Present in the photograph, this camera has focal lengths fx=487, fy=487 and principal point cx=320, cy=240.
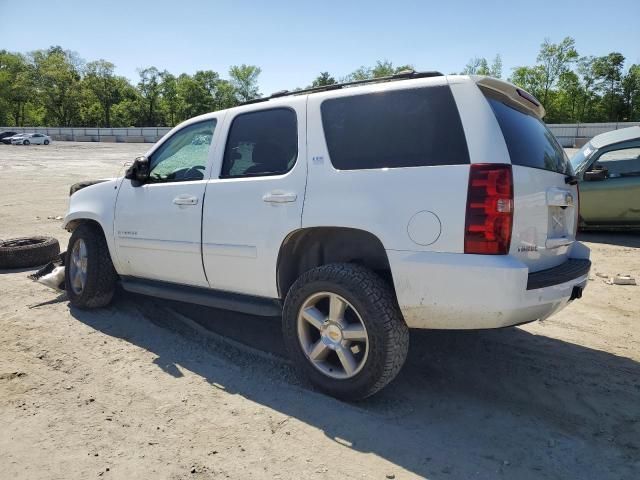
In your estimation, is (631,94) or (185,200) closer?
(185,200)

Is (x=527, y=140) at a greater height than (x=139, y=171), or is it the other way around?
(x=527, y=140)

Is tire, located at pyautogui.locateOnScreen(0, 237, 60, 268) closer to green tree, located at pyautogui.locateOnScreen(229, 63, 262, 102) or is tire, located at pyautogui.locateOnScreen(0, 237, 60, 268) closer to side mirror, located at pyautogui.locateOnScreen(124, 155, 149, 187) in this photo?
side mirror, located at pyautogui.locateOnScreen(124, 155, 149, 187)

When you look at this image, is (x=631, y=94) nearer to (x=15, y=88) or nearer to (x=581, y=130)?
(x=581, y=130)

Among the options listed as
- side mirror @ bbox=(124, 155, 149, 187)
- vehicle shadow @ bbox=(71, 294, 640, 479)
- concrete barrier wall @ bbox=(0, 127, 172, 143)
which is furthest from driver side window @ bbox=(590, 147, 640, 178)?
concrete barrier wall @ bbox=(0, 127, 172, 143)

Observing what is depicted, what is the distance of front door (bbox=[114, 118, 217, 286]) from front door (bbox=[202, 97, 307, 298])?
175mm

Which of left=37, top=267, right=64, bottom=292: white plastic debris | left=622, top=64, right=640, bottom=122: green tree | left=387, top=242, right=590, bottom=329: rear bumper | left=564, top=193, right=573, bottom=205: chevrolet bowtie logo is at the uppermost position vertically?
left=622, top=64, right=640, bottom=122: green tree

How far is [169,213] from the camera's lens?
4.05m

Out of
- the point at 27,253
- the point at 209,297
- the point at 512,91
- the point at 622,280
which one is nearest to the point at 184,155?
the point at 209,297

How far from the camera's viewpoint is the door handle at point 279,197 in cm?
328

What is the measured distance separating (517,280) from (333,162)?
4.40 ft

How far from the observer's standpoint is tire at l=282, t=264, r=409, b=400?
2961 millimetres

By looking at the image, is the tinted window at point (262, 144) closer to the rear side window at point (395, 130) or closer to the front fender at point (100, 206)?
the rear side window at point (395, 130)

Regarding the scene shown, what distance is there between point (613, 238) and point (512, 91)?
6740mm

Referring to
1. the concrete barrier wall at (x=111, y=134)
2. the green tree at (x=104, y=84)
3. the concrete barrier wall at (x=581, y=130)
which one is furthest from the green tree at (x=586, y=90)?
the green tree at (x=104, y=84)
